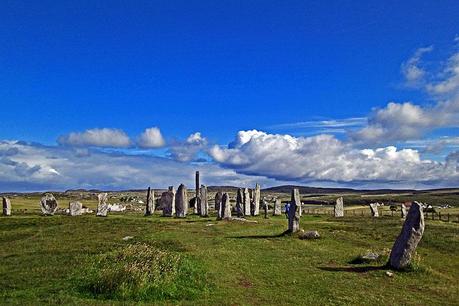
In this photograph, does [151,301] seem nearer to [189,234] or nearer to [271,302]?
[271,302]

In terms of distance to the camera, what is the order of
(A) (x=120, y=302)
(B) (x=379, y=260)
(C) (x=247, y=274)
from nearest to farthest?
(A) (x=120, y=302) < (C) (x=247, y=274) < (B) (x=379, y=260)

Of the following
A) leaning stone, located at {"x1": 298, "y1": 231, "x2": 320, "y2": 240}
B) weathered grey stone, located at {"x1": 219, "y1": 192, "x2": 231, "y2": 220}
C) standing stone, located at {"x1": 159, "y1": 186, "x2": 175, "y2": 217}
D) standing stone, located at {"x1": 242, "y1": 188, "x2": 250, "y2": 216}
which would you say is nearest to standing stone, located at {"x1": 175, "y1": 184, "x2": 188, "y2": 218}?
standing stone, located at {"x1": 159, "y1": 186, "x2": 175, "y2": 217}

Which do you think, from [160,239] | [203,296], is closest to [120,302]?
[203,296]

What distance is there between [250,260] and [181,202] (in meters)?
27.5

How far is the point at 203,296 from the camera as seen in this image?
19266 millimetres

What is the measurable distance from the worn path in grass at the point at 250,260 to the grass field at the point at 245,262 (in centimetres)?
5

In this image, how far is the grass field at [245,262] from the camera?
768 inches

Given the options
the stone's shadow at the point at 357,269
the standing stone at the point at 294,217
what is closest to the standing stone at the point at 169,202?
the standing stone at the point at 294,217

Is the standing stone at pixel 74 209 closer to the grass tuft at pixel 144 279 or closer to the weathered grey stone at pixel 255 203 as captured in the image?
the weathered grey stone at pixel 255 203

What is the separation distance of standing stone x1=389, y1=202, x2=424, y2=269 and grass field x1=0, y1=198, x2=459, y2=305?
2.26ft

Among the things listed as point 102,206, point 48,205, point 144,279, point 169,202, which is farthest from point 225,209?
point 144,279

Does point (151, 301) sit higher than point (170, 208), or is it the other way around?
point (170, 208)

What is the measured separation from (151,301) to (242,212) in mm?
40216

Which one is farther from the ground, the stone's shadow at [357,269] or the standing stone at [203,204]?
the standing stone at [203,204]
